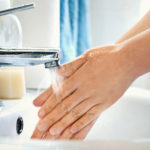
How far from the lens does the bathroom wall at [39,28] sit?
66cm

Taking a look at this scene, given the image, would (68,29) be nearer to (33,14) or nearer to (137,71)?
(33,14)

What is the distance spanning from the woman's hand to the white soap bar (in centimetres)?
11

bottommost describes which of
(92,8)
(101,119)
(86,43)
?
(101,119)

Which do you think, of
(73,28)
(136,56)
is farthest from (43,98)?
(73,28)

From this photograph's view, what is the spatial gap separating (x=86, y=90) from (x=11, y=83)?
18cm

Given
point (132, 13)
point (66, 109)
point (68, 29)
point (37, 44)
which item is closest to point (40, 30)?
point (37, 44)

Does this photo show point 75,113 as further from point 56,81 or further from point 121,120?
point 121,120

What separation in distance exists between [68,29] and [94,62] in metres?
0.41

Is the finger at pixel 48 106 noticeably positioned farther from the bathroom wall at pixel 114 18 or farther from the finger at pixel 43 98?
the bathroom wall at pixel 114 18

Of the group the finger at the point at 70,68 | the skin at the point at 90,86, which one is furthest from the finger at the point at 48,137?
the finger at the point at 70,68

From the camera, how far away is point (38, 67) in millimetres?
671

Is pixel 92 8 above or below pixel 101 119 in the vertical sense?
above

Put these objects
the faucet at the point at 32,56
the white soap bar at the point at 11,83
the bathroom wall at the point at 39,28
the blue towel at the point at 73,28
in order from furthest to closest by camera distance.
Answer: the blue towel at the point at 73,28 < the bathroom wall at the point at 39,28 < the white soap bar at the point at 11,83 < the faucet at the point at 32,56

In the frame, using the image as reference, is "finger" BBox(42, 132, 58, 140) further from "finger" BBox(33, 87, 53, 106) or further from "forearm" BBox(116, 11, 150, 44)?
"forearm" BBox(116, 11, 150, 44)
